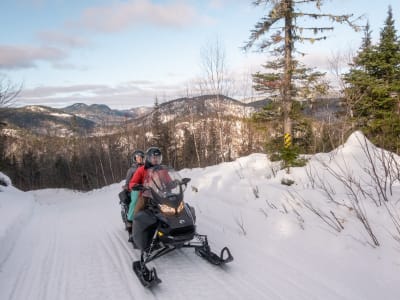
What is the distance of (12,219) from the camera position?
9508 mm

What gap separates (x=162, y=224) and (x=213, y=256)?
999mm

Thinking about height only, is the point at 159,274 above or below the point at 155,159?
below

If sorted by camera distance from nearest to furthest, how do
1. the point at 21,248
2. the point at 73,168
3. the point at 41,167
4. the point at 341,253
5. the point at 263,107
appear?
the point at 341,253
the point at 21,248
the point at 263,107
the point at 73,168
the point at 41,167

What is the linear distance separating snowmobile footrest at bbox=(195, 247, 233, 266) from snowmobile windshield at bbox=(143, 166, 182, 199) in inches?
42.9

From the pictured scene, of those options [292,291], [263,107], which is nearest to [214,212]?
[292,291]

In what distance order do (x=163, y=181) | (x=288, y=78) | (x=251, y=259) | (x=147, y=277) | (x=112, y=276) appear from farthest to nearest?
1. (x=288, y=78)
2. (x=163, y=181)
3. (x=251, y=259)
4. (x=112, y=276)
5. (x=147, y=277)

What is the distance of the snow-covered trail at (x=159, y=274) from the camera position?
13.6 feet

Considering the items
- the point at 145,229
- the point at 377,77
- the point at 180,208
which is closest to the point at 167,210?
the point at 180,208

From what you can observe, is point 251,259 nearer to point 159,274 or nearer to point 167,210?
point 159,274

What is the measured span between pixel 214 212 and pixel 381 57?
19661 millimetres

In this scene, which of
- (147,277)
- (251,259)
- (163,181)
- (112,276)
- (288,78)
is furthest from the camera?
(288,78)

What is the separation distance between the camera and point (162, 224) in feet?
16.3

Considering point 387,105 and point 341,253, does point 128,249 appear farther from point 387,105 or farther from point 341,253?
point 387,105

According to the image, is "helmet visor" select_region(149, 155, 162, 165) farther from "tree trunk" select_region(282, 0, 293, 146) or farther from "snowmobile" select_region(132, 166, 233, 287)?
"tree trunk" select_region(282, 0, 293, 146)
